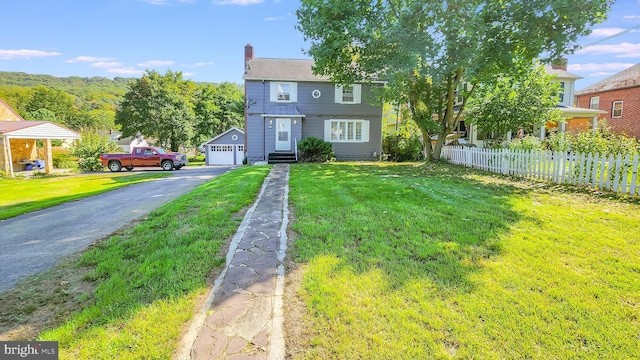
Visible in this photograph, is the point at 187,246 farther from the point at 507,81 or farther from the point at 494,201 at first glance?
the point at 507,81

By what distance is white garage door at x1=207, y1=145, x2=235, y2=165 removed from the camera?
1148 inches

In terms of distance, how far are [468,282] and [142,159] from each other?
2060 centimetres

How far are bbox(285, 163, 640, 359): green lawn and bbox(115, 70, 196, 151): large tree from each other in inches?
1366

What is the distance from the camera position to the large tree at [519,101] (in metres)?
14.7

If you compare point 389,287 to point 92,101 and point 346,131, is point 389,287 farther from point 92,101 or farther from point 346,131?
point 92,101

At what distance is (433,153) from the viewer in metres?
16.2

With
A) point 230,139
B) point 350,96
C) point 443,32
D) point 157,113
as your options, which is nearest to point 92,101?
point 157,113

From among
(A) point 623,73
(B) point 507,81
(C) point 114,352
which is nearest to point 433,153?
(B) point 507,81

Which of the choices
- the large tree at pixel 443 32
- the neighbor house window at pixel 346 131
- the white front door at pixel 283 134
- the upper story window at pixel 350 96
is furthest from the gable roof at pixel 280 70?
the large tree at pixel 443 32

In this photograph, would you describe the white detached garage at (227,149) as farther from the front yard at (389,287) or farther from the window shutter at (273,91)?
the front yard at (389,287)

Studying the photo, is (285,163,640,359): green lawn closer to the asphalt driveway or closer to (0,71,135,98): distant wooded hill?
the asphalt driveway

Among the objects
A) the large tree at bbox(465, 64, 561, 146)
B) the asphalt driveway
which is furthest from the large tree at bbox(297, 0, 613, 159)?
the asphalt driveway

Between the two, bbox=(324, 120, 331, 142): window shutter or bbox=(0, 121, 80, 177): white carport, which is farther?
bbox=(324, 120, 331, 142): window shutter

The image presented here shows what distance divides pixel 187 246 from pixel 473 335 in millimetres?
3429
